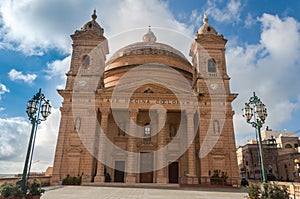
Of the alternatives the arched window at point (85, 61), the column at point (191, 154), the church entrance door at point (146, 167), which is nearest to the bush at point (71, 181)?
the church entrance door at point (146, 167)

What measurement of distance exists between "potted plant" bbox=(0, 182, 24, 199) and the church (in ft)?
40.1

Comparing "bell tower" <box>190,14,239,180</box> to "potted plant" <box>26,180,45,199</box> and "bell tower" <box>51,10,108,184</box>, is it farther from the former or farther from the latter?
"potted plant" <box>26,180,45,199</box>

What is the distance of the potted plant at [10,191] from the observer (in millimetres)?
7753

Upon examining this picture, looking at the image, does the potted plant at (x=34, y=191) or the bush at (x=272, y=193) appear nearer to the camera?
the bush at (x=272, y=193)

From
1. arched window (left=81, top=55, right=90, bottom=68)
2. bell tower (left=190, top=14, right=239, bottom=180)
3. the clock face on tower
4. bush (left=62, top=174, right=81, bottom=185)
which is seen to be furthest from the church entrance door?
arched window (left=81, top=55, right=90, bottom=68)

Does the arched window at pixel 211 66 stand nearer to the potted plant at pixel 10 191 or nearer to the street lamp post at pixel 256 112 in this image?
the street lamp post at pixel 256 112

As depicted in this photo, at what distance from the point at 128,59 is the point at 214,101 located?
521 inches

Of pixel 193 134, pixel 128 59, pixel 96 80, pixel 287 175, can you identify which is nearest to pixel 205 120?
pixel 193 134

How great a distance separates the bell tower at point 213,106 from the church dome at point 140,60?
424cm

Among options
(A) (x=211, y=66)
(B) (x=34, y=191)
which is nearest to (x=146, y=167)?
(A) (x=211, y=66)

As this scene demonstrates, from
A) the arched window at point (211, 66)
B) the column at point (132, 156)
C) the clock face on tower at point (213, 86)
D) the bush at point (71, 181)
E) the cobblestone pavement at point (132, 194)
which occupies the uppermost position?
the arched window at point (211, 66)

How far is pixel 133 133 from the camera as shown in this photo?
70.0ft

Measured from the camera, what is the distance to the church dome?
1152 inches

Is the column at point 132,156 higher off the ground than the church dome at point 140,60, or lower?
lower
